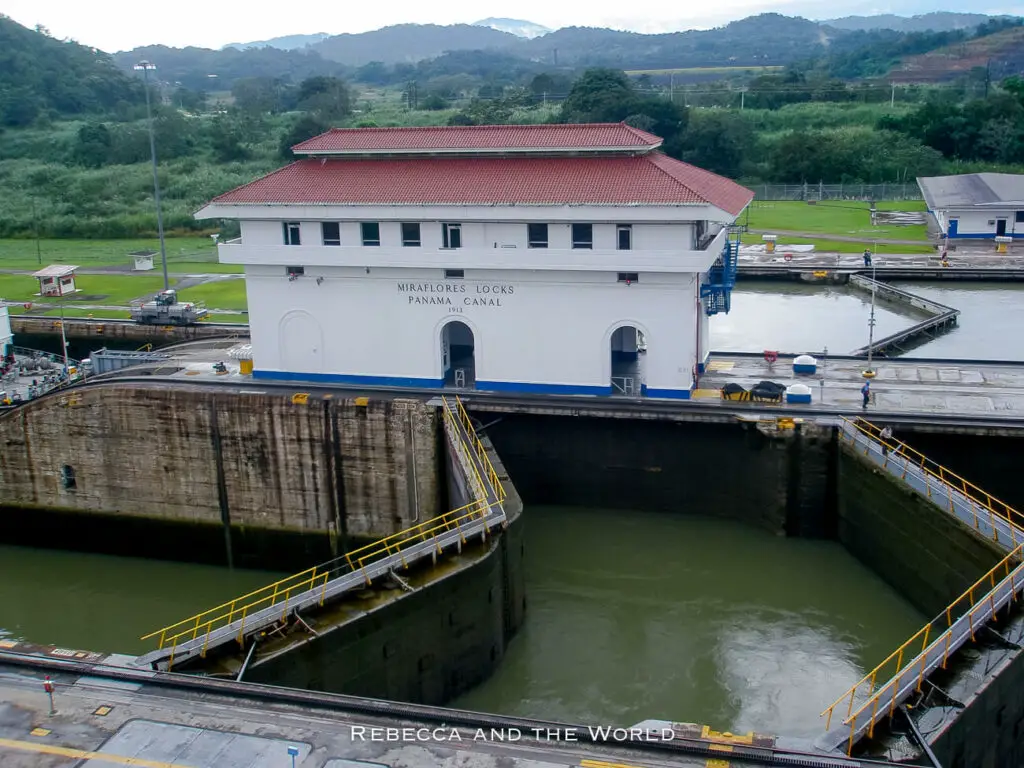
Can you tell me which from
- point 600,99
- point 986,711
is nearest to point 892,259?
point 600,99

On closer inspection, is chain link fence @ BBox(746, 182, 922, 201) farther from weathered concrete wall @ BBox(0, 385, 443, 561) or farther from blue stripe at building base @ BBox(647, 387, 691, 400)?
weathered concrete wall @ BBox(0, 385, 443, 561)

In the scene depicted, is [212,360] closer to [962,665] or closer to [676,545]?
[676,545]

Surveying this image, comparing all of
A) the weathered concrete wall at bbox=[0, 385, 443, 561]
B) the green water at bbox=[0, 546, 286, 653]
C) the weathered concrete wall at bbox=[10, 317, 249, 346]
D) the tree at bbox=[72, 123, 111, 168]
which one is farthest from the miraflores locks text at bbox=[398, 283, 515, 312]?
the tree at bbox=[72, 123, 111, 168]

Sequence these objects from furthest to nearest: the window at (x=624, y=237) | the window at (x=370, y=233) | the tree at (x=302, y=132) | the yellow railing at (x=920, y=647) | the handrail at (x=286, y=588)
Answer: the tree at (x=302, y=132) < the window at (x=370, y=233) < the window at (x=624, y=237) < the handrail at (x=286, y=588) < the yellow railing at (x=920, y=647)

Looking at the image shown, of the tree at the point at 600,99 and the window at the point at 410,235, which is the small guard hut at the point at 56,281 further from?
the tree at the point at 600,99

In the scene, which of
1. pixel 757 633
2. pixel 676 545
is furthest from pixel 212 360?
pixel 757 633

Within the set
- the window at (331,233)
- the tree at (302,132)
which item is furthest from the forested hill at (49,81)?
the window at (331,233)

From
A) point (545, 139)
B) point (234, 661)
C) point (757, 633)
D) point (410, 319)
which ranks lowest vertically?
point (757, 633)
